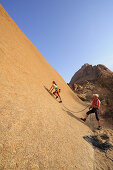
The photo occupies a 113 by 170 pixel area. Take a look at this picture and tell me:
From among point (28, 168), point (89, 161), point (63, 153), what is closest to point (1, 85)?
point (28, 168)

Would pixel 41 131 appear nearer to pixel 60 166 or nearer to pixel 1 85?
pixel 60 166

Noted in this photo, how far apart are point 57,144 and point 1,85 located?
2290mm

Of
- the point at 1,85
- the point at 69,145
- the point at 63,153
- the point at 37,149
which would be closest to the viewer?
the point at 37,149

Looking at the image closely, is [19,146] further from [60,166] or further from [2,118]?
[60,166]

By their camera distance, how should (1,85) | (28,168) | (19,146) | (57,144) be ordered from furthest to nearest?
(1,85)
(57,144)
(19,146)
(28,168)

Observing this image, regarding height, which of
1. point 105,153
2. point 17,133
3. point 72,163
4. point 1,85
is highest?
point 1,85

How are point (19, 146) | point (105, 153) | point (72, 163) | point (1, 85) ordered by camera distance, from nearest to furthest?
point (19, 146), point (72, 163), point (105, 153), point (1, 85)

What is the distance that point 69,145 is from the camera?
2.19 metres

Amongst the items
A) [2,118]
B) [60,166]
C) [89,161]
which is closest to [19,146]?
[2,118]

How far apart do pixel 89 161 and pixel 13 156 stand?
173 centimetres

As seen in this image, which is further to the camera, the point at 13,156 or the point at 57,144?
the point at 57,144

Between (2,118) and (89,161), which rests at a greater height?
(2,118)

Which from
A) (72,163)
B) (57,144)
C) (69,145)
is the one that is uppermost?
(57,144)

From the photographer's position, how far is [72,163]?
5.75ft
